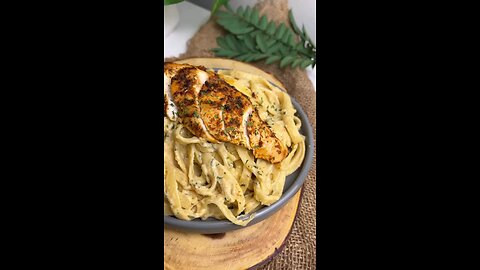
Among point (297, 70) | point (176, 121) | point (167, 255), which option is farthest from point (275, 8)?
point (167, 255)

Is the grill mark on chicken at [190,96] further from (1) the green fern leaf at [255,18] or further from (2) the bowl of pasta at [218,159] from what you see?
(1) the green fern leaf at [255,18]

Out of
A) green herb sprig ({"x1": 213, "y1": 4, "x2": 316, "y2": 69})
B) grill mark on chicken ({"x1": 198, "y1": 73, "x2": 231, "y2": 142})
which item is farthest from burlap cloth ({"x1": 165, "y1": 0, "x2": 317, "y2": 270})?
grill mark on chicken ({"x1": 198, "y1": 73, "x2": 231, "y2": 142})

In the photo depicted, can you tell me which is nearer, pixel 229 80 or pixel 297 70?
pixel 229 80

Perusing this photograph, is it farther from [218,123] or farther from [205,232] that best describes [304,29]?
[205,232]

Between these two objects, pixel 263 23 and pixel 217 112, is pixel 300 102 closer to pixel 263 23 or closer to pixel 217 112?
pixel 263 23

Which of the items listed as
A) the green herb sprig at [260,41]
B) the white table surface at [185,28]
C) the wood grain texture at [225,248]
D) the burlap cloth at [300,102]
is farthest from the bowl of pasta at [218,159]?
the white table surface at [185,28]
